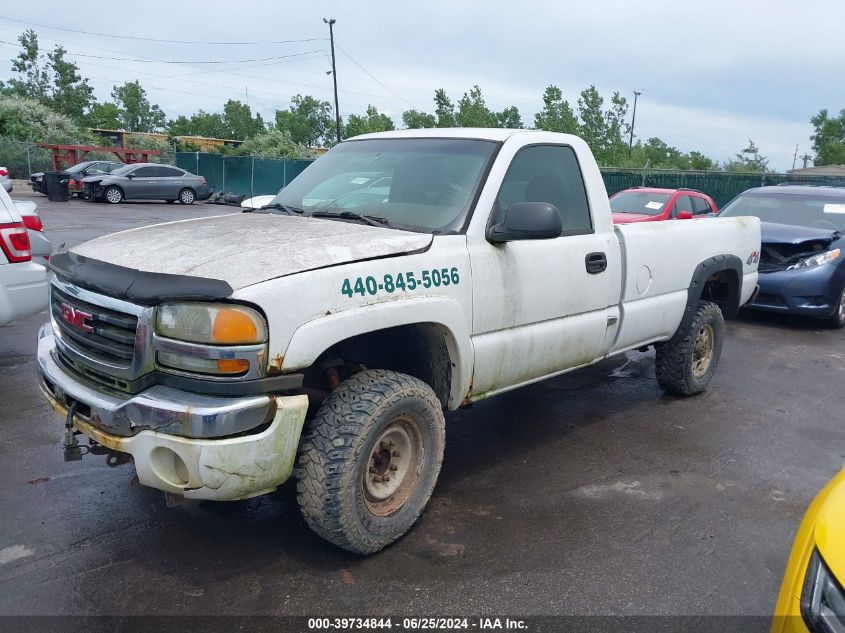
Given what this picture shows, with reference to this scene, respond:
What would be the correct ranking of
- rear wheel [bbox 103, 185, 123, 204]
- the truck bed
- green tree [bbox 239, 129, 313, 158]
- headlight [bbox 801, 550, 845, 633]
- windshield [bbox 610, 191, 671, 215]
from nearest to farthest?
headlight [bbox 801, 550, 845, 633]
the truck bed
windshield [bbox 610, 191, 671, 215]
rear wheel [bbox 103, 185, 123, 204]
green tree [bbox 239, 129, 313, 158]

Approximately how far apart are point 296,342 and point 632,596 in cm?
183

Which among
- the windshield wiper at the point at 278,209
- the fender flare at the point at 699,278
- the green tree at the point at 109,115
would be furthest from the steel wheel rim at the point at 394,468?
the green tree at the point at 109,115

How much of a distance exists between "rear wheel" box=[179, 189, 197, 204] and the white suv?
2257 centimetres

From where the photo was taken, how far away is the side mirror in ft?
11.6

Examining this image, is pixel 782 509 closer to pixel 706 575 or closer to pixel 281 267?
pixel 706 575

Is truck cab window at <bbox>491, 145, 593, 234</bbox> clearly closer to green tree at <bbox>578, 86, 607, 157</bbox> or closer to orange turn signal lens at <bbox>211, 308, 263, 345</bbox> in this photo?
orange turn signal lens at <bbox>211, 308, 263, 345</bbox>

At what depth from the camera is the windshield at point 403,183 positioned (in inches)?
149

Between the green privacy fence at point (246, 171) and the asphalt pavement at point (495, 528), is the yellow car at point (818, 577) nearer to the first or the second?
the asphalt pavement at point (495, 528)

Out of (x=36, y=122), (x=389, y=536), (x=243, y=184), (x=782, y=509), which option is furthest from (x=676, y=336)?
(x=36, y=122)

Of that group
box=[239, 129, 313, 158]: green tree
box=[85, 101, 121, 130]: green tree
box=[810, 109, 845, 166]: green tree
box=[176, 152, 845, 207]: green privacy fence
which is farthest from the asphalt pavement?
box=[85, 101, 121, 130]: green tree

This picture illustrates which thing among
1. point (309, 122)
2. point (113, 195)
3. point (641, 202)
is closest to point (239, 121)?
point (309, 122)

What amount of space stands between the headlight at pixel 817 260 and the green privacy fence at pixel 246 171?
2569 centimetres

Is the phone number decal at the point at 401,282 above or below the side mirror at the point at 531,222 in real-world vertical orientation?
below

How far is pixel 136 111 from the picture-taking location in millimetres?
94875
